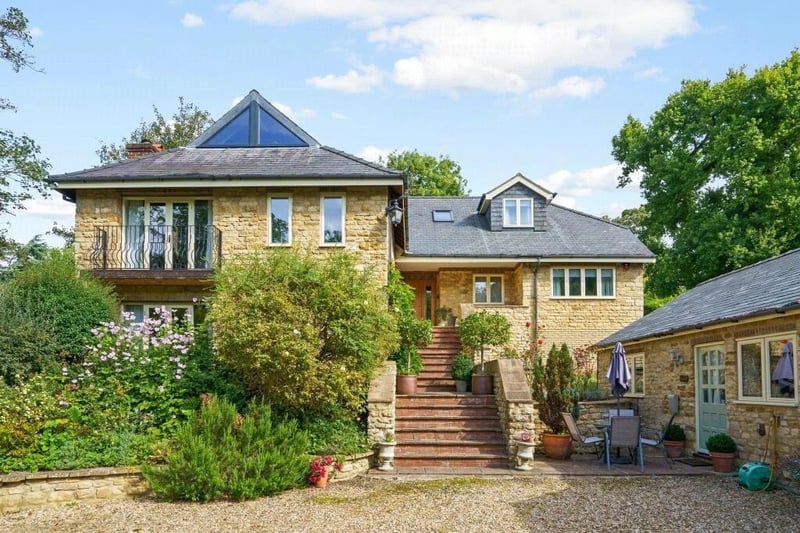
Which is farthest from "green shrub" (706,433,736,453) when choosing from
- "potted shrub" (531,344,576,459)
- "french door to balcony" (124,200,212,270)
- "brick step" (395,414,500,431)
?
"french door to balcony" (124,200,212,270)

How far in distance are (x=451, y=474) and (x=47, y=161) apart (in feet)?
55.0

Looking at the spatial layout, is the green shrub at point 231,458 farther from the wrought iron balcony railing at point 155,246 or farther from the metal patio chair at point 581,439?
the wrought iron balcony railing at point 155,246

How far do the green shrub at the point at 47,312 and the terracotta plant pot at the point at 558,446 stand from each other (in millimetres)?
9529

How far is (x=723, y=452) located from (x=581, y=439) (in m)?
2.40

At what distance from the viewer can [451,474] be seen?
37.1 feet

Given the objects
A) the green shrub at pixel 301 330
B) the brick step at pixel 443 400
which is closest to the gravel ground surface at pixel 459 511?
the green shrub at pixel 301 330

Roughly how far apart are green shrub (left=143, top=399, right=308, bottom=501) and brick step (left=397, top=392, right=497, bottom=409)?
12.0ft

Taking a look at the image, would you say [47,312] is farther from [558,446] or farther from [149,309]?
[558,446]

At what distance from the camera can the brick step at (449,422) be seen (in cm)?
1334

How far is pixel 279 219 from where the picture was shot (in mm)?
17000

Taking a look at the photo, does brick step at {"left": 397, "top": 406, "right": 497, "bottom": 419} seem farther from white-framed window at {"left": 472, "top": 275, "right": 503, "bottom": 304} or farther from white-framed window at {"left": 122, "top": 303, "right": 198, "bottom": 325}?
white-framed window at {"left": 472, "top": 275, "right": 503, "bottom": 304}

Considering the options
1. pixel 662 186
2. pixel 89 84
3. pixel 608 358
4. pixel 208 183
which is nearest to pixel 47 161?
pixel 208 183

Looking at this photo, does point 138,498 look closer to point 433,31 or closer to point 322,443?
point 322,443

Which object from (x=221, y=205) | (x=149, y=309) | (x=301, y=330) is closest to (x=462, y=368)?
(x=301, y=330)
